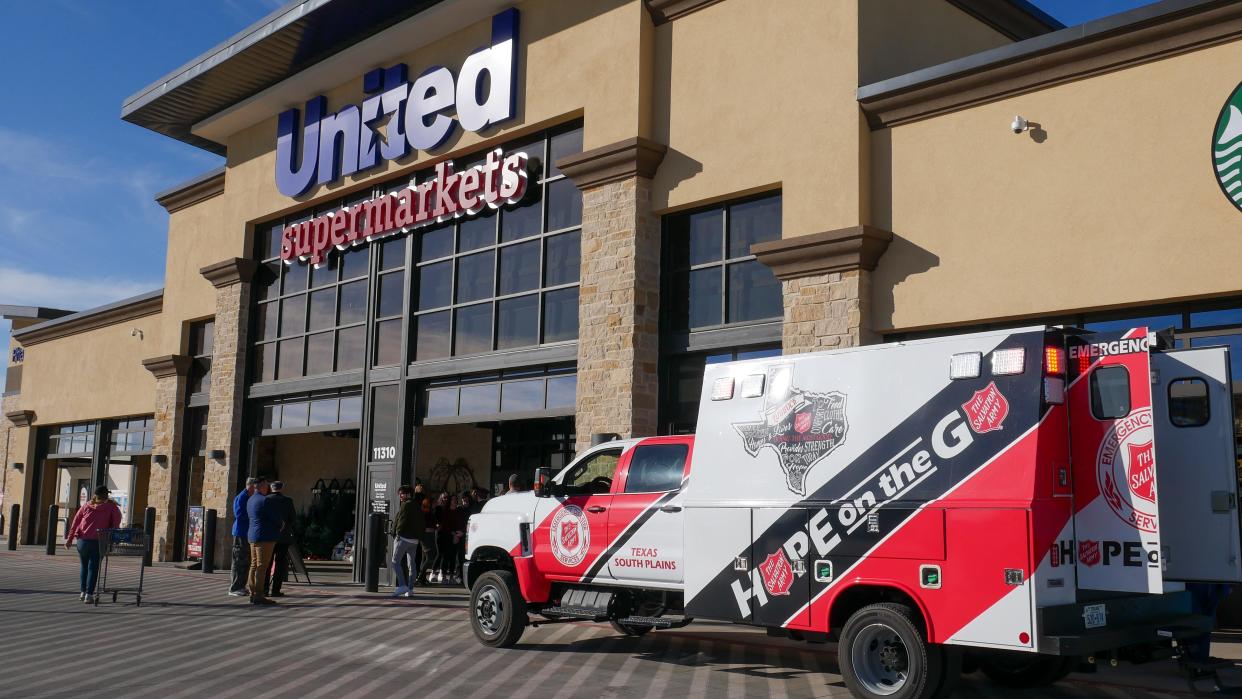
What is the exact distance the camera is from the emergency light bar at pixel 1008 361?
25.8ft

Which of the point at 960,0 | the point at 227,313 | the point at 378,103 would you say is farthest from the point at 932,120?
the point at 227,313

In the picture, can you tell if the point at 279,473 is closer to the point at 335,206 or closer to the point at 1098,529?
the point at 335,206

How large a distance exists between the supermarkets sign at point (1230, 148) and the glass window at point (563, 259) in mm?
9478

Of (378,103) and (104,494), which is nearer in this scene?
(104,494)

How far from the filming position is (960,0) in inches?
649

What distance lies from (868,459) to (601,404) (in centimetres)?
840

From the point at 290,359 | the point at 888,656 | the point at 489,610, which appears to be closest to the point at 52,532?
the point at 290,359

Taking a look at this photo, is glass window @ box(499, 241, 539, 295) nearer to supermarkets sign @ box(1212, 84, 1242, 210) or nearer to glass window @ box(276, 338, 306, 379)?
glass window @ box(276, 338, 306, 379)

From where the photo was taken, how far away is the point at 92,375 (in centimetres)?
3138

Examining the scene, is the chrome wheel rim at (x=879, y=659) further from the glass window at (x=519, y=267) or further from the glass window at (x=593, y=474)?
the glass window at (x=519, y=267)

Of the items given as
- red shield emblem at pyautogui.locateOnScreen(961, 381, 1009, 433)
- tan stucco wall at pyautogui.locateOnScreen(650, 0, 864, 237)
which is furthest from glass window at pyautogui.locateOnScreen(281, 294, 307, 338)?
red shield emblem at pyautogui.locateOnScreen(961, 381, 1009, 433)

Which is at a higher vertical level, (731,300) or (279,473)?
(731,300)

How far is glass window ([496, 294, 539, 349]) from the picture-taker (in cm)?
1877

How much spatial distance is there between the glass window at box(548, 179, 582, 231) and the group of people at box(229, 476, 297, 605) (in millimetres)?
6214
